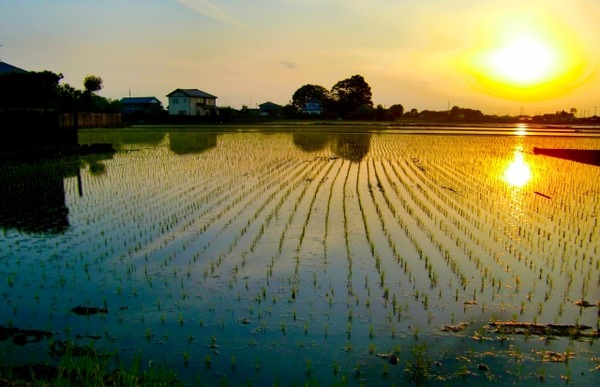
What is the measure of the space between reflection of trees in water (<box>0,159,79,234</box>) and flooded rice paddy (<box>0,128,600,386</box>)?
0.08 meters

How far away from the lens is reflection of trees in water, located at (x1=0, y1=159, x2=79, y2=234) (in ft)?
28.0

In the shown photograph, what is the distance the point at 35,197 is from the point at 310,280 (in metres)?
8.18

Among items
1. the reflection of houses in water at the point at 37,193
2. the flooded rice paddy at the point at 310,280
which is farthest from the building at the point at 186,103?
the flooded rice paddy at the point at 310,280

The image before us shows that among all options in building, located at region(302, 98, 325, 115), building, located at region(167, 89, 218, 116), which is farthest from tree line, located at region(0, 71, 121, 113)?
building, located at region(302, 98, 325, 115)

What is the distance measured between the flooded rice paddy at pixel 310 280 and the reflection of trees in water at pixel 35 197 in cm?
8

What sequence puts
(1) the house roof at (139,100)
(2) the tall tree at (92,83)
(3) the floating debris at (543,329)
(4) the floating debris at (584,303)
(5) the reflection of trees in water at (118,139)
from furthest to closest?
(1) the house roof at (139,100) → (2) the tall tree at (92,83) → (5) the reflection of trees in water at (118,139) → (4) the floating debris at (584,303) → (3) the floating debris at (543,329)

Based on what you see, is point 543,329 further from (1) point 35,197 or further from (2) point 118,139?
(2) point 118,139

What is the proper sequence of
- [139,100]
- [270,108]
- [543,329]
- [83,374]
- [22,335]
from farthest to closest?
[270,108] → [139,100] → [543,329] → [22,335] → [83,374]

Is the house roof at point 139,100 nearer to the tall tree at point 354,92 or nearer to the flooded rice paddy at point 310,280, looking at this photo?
the tall tree at point 354,92

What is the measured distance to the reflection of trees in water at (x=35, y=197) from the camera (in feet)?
28.0

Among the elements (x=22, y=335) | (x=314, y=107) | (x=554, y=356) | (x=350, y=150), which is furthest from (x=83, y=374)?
(x=314, y=107)

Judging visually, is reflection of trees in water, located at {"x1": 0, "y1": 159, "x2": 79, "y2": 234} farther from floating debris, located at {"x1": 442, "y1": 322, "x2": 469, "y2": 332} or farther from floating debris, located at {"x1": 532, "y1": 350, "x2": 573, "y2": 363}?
floating debris, located at {"x1": 532, "y1": 350, "x2": 573, "y2": 363}

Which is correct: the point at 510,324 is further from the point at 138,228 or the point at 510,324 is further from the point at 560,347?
the point at 138,228

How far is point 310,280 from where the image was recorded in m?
5.80
